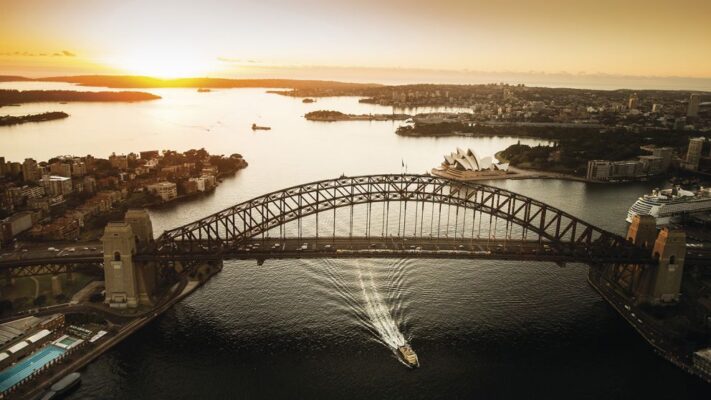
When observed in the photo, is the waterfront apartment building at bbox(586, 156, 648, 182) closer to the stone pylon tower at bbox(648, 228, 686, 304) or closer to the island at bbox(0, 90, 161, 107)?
the stone pylon tower at bbox(648, 228, 686, 304)

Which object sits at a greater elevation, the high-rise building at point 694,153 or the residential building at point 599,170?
the high-rise building at point 694,153

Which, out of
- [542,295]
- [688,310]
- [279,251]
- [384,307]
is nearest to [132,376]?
[279,251]

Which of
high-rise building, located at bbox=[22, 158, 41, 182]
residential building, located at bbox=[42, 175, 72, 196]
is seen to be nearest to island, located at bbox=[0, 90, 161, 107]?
high-rise building, located at bbox=[22, 158, 41, 182]

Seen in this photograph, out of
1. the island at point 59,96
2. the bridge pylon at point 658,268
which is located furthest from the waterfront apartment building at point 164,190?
the island at point 59,96

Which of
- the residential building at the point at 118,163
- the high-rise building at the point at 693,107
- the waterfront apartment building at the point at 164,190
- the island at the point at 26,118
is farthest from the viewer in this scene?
the high-rise building at the point at 693,107

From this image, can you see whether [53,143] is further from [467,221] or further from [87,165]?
[467,221]

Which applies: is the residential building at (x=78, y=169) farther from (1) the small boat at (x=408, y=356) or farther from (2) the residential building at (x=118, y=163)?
(1) the small boat at (x=408, y=356)
